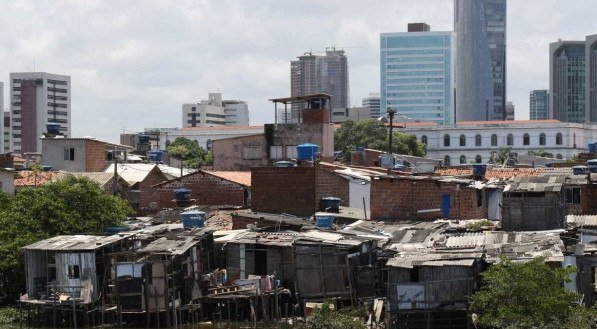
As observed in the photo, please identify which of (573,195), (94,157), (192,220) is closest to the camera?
(192,220)

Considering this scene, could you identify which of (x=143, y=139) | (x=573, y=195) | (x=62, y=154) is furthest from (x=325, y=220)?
(x=143, y=139)

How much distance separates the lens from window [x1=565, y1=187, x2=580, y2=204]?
48.8m

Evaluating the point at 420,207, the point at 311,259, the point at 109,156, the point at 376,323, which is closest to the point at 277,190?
the point at 420,207

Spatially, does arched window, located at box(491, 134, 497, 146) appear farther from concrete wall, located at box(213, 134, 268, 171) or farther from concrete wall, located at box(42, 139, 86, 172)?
concrete wall, located at box(42, 139, 86, 172)

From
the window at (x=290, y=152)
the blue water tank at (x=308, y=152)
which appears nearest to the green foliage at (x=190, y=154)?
the window at (x=290, y=152)

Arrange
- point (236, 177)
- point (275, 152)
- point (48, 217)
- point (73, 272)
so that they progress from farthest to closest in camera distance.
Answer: point (275, 152) → point (236, 177) → point (48, 217) → point (73, 272)

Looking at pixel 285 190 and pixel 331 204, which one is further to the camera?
pixel 285 190

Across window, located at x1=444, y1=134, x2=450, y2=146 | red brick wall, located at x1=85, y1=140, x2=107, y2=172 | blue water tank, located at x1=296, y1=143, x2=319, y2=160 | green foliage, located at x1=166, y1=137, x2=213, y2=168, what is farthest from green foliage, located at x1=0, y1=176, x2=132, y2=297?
window, located at x1=444, y1=134, x2=450, y2=146

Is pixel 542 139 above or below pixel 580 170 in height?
above

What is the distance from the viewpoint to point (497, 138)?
534ft

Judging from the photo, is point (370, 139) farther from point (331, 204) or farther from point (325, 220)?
point (325, 220)

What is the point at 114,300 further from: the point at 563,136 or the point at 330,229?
the point at 563,136

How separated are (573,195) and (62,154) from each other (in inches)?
1458

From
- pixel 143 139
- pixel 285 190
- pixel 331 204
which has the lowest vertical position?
pixel 331 204
